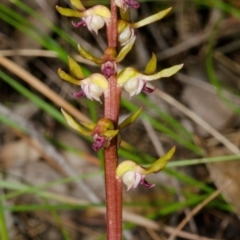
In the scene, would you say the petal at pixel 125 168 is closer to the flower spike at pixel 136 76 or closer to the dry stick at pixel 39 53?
the flower spike at pixel 136 76

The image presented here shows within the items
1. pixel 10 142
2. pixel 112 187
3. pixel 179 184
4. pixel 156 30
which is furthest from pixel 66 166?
pixel 156 30

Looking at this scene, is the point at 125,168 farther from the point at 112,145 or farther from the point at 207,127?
the point at 207,127

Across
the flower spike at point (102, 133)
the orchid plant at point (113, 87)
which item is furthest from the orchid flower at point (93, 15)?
the flower spike at point (102, 133)

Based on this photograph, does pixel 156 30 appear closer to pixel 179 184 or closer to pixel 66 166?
pixel 179 184

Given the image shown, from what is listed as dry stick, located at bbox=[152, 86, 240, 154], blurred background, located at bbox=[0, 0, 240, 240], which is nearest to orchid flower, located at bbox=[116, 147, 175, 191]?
blurred background, located at bbox=[0, 0, 240, 240]

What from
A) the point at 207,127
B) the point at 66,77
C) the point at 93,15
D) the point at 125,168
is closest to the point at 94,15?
the point at 93,15

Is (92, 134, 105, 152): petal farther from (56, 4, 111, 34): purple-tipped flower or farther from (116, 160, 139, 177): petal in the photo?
(56, 4, 111, 34): purple-tipped flower
